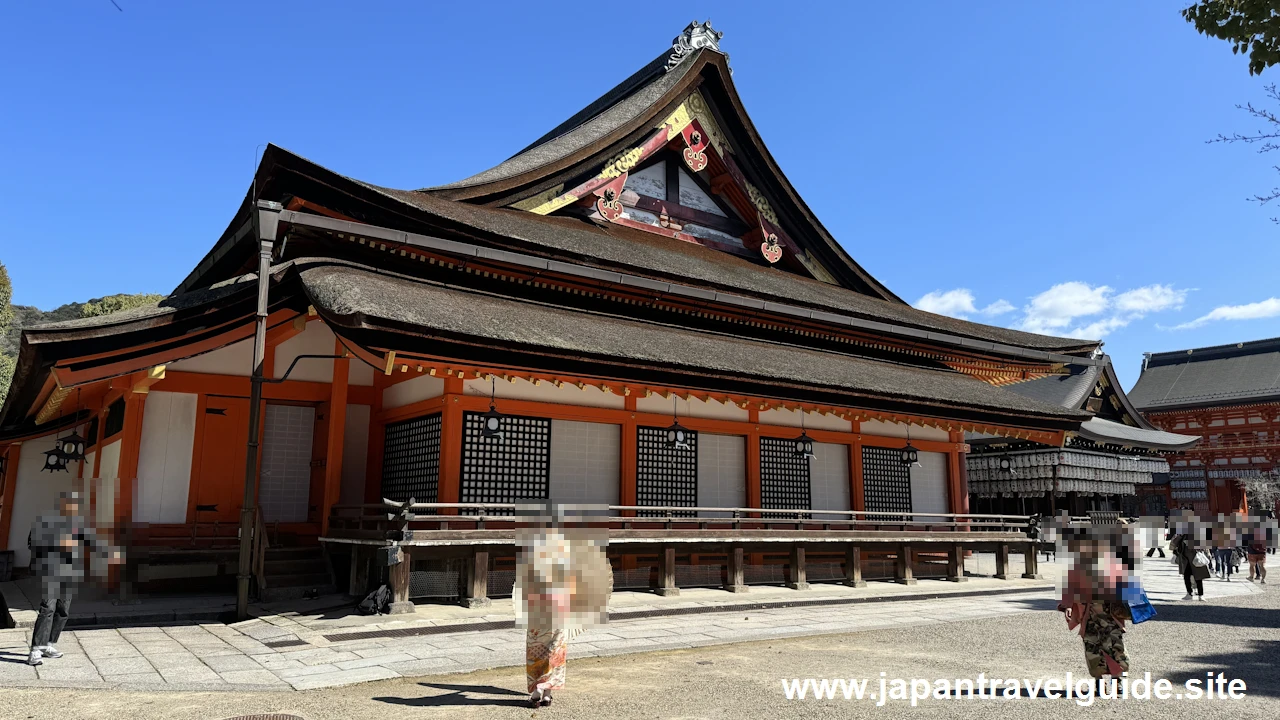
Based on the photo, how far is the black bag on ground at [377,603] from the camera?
34.5 feet

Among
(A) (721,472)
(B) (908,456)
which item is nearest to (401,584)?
(A) (721,472)

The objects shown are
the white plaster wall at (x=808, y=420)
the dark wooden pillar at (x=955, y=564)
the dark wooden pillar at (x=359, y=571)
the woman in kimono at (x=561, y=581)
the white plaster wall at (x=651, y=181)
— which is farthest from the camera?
the white plaster wall at (x=651, y=181)

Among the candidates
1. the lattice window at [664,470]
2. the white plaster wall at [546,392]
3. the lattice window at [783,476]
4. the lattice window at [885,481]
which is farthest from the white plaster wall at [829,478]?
the white plaster wall at [546,392]

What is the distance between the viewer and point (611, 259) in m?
14.8

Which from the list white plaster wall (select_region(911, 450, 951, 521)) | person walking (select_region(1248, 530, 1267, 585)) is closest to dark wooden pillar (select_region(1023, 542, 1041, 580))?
white plaster wall (select_region(911, 450, 951, 521))

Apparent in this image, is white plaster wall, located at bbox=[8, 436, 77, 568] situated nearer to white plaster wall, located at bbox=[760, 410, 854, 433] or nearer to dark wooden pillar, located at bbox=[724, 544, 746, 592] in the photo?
dark wooden pillar, located at bbox=[724, 544, 746, 592]

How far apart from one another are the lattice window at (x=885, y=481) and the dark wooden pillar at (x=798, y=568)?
3533mm

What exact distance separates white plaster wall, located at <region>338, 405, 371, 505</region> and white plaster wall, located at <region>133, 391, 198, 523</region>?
2.50m

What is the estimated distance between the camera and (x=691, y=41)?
20.7 meters

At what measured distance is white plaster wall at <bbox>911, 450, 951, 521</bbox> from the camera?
18.8m

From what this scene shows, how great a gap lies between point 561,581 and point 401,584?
5461 mm

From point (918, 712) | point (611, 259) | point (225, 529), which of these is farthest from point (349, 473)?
point (918, 712)

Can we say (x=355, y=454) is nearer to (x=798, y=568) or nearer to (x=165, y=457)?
(x=165, y=457)

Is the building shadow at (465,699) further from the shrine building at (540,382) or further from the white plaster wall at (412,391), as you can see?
the white plaster wall at (412,391)
